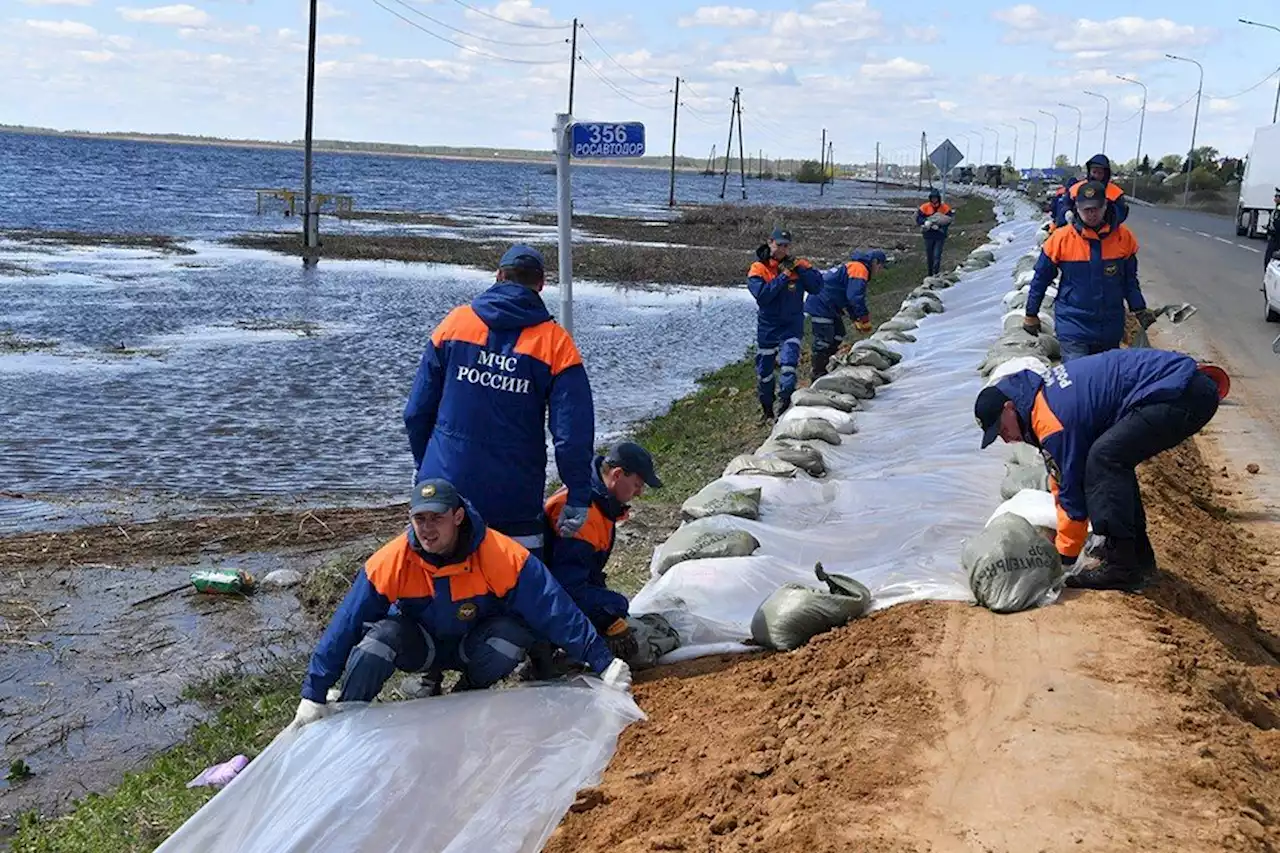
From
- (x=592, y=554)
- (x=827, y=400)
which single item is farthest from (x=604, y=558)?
(x=827, y=400)

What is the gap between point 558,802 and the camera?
384 cm

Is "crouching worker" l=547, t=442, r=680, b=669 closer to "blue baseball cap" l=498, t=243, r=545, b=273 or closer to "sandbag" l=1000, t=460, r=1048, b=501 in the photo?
"blue baseball cap" l=498, t=243, r=545, b=273

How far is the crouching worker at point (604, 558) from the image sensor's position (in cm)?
487

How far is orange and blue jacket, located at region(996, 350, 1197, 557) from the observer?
4930mm

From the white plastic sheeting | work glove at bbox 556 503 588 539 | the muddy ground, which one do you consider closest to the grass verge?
the white plastic sheeting

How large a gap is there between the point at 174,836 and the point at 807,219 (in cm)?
4897

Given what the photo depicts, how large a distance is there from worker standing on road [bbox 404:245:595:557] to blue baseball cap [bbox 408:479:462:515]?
0.61 metres

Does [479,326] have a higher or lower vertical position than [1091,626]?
higher

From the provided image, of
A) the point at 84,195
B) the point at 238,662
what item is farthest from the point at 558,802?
the point at 84,195

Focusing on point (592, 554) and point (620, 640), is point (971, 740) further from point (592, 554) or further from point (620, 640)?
point (592, 554)

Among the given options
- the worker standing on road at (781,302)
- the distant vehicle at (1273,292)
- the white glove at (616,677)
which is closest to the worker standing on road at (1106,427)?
the white glove at (616,677)

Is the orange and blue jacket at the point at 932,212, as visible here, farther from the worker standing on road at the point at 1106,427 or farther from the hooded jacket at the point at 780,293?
the worker standing on road at the point at 1106,427

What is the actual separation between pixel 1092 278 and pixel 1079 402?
8.94ft

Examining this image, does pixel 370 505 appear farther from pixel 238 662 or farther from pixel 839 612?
pixel 839 612
